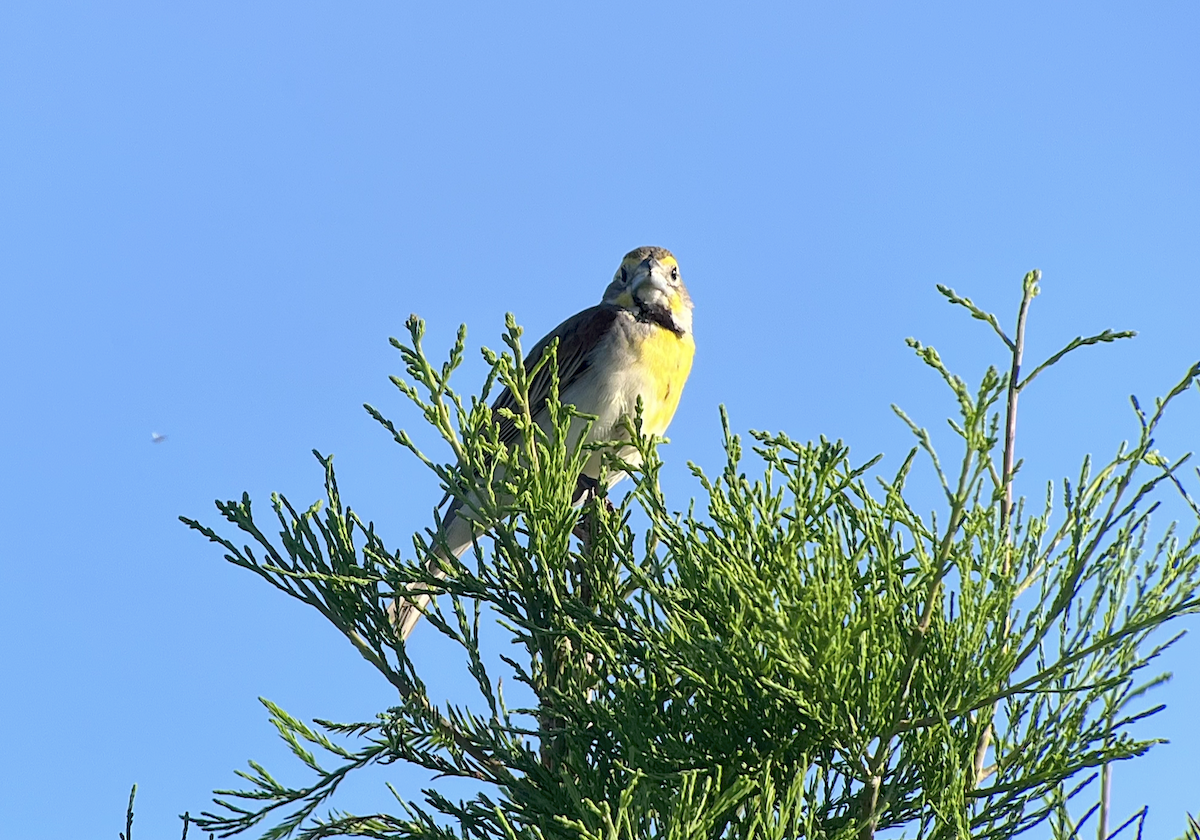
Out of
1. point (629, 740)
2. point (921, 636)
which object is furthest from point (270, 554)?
point (921, 636)

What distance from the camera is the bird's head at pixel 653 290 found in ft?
19.5

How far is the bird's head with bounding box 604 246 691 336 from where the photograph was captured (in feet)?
19.5

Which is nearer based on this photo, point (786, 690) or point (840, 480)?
point (786, 690)

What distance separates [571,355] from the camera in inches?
224

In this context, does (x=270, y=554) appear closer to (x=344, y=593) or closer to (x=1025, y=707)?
(x=344, y=593)

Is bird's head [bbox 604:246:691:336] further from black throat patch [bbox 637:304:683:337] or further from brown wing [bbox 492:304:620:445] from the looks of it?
brown wing [bbox 492:304:620:445]

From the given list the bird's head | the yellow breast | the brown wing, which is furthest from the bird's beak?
the yellow breast

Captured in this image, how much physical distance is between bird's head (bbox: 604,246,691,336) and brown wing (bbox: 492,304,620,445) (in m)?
0.14

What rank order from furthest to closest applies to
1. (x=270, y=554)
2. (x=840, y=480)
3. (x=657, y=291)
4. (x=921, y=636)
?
1. (x=657, y=291)
2. (x=270, y=554)
3. (x=840, y=480)
4. (x=921, y=636)

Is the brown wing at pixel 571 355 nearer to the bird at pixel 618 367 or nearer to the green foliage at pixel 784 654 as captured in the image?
the bird at pixel 618 367

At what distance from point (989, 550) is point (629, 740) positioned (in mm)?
929

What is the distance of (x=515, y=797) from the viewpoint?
127 inches

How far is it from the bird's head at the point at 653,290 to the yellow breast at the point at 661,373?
0.39ft

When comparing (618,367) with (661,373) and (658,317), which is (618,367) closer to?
(661,373)
